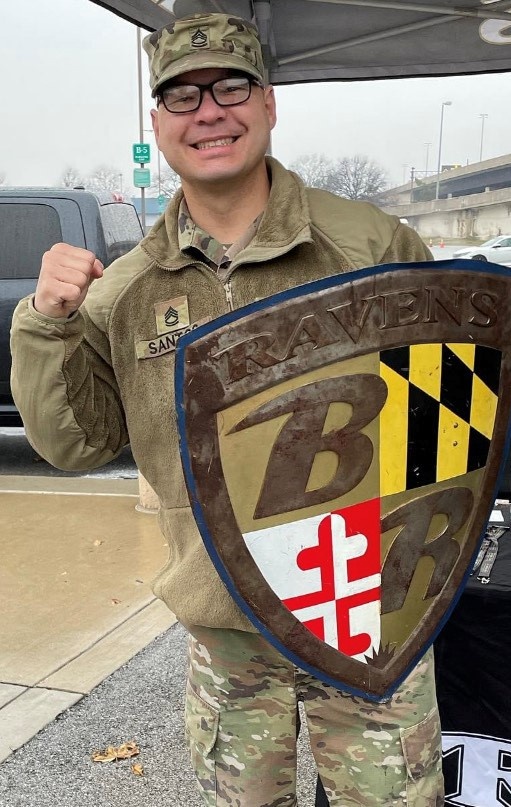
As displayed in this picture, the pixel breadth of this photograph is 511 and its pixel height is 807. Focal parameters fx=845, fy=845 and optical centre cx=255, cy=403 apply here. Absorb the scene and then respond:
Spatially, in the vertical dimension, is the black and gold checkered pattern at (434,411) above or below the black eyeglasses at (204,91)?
below

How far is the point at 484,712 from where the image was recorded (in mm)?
2227

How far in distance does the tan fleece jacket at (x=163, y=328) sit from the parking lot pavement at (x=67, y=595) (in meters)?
1.60

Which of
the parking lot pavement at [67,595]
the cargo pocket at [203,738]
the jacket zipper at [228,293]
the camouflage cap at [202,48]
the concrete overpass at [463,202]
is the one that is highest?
the camouflage cap at [202,48]

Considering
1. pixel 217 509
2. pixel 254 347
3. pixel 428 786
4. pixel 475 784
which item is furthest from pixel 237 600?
pixel 475 784

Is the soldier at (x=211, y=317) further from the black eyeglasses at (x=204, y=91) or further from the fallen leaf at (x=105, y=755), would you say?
the fallen leaf at (x=105, y=755)

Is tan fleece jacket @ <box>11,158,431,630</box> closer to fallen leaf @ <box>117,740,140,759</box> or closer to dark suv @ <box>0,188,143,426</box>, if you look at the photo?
fallen leaf @ <box>117,740,140,759</box>

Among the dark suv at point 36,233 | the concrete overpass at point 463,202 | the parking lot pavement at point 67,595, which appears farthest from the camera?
the dark suv at point 36,233

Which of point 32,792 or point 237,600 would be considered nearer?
point 237,600

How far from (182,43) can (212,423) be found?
0.76 metres

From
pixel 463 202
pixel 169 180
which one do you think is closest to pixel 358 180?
pixel 169 180

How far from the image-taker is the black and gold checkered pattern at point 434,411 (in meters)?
1.41

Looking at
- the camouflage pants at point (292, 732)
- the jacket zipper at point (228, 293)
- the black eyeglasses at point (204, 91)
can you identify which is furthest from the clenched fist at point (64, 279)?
the camouflage pants at point (292, 732)

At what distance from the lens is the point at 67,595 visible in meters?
4.02

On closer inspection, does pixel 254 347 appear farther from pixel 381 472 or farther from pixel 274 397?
pixel 381 472
